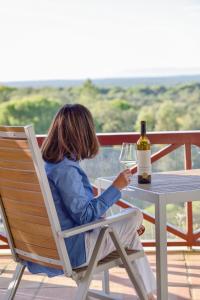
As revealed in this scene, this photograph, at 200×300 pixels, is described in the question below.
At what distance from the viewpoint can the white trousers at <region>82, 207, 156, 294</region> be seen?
285cm

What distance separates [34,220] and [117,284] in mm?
1339

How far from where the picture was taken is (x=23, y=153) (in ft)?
8.70

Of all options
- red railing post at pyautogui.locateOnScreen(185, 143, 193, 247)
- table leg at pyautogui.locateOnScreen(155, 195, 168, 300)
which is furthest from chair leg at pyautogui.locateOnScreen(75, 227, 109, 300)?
red railing post at pyautogui.locateOnScreen(185, 143, 193, 247)

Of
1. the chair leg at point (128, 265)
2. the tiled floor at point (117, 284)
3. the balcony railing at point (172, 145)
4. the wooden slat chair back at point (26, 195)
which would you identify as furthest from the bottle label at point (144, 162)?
the balcony railing at point (172, 145)

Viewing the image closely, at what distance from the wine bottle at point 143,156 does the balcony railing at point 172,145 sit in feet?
4.53

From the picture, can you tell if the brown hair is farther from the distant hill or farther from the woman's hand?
the distant hill

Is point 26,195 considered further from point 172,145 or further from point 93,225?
point 172,145

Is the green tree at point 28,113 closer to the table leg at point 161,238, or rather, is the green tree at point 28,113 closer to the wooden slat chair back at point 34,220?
the wooden slat chair back at point 34,220

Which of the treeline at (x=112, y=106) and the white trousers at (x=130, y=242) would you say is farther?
the treeline at (x=112, y=106)

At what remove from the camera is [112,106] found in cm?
3538

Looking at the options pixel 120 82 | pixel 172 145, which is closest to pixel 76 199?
pixel 172 145

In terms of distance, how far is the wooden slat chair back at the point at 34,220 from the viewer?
8.60ft

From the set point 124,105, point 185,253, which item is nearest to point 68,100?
point 124,105

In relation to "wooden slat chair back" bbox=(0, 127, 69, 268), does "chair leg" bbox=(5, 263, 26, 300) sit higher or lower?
lower
